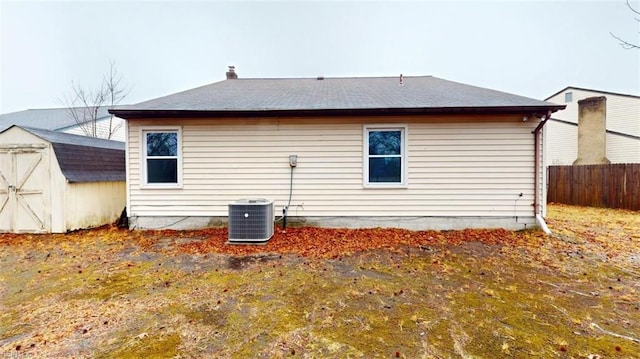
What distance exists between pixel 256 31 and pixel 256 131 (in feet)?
57.0

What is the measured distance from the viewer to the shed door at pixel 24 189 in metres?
6.54

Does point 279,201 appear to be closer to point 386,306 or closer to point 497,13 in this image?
point 386,306

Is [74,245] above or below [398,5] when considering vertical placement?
below

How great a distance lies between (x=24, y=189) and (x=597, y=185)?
17.6 meters

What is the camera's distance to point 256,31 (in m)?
21.0

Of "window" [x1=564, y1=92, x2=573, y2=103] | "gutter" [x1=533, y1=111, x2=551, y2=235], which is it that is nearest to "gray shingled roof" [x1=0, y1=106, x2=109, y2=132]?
"gutter" [x1=533, y1=111, x2=551, y2=235]

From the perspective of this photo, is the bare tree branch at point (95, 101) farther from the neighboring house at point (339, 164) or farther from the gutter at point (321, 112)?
the gutter at point (321, 112)

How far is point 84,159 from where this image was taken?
7270 millimetres

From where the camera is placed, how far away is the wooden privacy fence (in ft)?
33.1

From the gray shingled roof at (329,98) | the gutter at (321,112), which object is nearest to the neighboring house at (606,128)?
the gray shingled roof at (329,98)

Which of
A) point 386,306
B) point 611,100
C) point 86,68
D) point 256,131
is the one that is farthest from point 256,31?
point 611,100

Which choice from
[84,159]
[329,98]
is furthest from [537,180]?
→ [84,159]

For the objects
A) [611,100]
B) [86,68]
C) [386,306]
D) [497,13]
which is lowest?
[386,306]

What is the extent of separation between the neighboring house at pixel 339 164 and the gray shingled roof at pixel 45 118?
1611 centimetres
